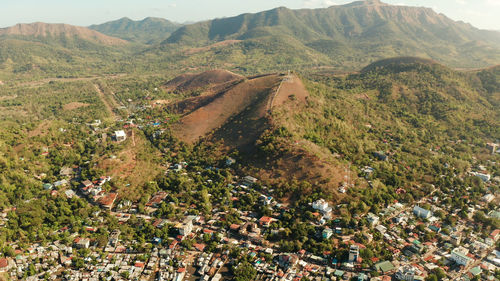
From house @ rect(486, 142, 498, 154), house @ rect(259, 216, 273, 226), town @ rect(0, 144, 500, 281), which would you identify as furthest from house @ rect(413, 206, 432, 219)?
house @ rect(486, 142, 498, 154)

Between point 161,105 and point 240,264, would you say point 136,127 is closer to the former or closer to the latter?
point 161,105

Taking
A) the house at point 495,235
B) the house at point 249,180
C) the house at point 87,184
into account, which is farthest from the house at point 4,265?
the house at point 495,235

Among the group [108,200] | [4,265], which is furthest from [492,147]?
[4,265]

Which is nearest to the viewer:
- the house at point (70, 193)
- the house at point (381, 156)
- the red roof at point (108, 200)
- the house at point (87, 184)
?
the red roof at point (108, 200)

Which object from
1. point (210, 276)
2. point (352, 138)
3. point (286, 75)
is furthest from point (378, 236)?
point (286, 75)

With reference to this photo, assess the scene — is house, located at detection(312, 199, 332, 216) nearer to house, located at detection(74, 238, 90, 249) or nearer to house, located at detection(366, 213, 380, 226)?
house, located at detection(366, 213, 380, 226)

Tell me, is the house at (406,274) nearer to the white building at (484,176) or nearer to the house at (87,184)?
the white building at (484,176)
